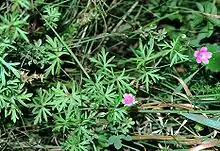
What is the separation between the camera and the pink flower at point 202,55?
227 cm

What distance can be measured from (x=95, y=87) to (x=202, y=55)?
0.53m

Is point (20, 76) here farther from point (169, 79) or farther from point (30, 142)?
point (169, 79)

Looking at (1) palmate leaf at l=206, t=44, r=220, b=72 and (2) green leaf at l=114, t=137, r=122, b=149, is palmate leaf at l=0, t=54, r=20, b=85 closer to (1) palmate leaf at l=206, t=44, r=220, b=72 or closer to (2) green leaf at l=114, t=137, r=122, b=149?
(2) green leaf at l=114, t=137, r=122, b=149

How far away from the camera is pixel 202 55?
2.28 metres

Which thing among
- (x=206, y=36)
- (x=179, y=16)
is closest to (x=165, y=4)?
(x=179, y=16)

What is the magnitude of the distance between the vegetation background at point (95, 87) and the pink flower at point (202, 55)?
0.05 meters

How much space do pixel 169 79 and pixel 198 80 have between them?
0.50ft

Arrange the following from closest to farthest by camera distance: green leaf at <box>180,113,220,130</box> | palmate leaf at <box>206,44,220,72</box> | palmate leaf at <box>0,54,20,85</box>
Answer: palmate leaf at <box>0,54,20,85</box>
green leaf at <box>180,113,220,130</box>
palmate leaf at <box>206,44,220,72</box>

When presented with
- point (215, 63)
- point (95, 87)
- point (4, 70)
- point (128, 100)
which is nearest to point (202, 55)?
point (215, 63)

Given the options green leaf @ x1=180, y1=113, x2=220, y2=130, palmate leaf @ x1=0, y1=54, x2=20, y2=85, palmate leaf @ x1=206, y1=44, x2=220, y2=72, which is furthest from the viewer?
palmate leaf @ x1=206, y1=44, x2=220, y2=72

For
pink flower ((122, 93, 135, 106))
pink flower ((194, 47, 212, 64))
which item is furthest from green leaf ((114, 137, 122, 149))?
pink flower ((194, 47, 212, 64))

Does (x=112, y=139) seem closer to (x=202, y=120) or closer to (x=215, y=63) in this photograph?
(x=202, y=120)

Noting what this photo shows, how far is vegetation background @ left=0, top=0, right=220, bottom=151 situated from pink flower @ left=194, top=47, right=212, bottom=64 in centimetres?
5

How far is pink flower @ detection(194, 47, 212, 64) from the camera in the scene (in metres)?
2.27
